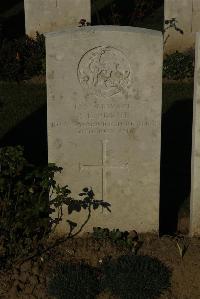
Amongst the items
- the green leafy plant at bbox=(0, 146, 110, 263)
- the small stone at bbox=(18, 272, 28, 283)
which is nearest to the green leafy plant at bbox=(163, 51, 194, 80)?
the green leafy plant at bbox=(0, 146, 110, 263)

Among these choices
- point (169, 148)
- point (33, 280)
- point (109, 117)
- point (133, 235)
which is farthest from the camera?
point (169, 148)

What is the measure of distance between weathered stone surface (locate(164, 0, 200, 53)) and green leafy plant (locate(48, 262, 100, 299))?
7.64 m

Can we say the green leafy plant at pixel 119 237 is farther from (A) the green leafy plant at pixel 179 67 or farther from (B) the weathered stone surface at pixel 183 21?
(B) the weathered stone surface at pixel 183 21

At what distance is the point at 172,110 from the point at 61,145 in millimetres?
4149

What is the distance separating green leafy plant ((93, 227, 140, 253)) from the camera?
610 centimetres

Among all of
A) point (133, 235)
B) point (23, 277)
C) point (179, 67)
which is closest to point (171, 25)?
point (179, 67)

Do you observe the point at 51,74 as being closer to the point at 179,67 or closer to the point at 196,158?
the point at 196,158

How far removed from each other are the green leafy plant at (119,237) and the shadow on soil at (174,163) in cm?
46

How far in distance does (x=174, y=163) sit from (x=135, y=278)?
9.92 ft

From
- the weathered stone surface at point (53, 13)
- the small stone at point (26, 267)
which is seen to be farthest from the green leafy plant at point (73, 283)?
the weathered stone surface at point (53, 13)

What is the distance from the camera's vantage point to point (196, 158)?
6117 millimetres

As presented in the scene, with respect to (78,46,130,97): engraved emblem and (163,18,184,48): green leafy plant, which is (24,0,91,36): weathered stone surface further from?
(78,46,130,97): engraved emblem

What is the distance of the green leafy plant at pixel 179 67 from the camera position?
11.3 m

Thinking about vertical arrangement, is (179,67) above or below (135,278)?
above
